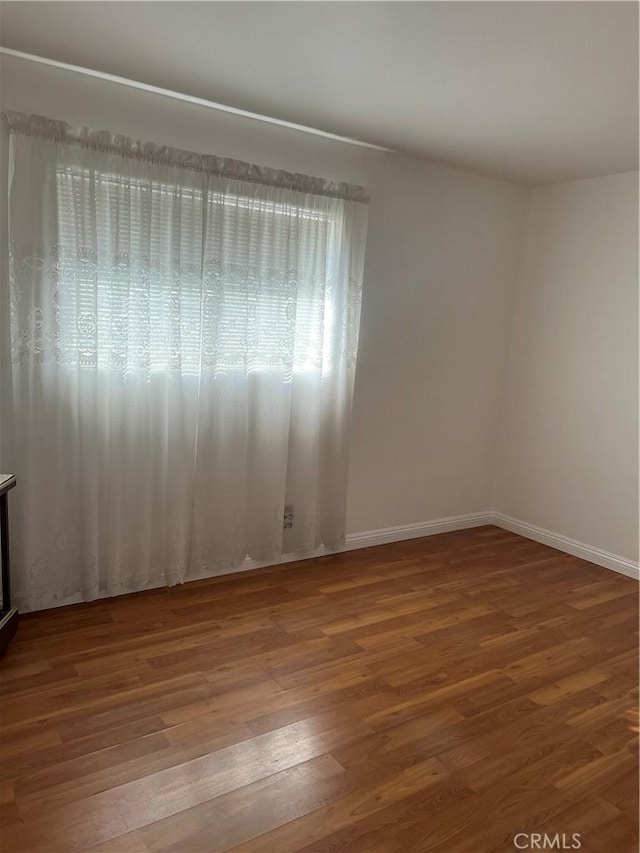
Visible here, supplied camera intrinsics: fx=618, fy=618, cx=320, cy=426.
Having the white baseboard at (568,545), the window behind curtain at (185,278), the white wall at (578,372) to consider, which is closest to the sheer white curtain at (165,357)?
the window behind curtain at (185,278)

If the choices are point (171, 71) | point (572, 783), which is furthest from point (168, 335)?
point (572, 783)

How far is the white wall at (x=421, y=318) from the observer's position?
3.62 m

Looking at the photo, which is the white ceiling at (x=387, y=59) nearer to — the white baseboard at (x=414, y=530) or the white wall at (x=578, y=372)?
the white wall at (x=578, y=372)

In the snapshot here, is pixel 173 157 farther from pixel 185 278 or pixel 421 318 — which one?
pixel 421 318

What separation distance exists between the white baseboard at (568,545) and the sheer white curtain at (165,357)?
164 centimetres

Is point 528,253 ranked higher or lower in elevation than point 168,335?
higher

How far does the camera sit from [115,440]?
3.05m

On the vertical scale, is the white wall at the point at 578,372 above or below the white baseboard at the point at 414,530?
above

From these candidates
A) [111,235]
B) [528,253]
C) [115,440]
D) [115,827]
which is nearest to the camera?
[115,827]

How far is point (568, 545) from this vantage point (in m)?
4.29

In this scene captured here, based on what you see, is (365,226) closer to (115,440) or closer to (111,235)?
(111,235)

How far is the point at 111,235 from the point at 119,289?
24 cm

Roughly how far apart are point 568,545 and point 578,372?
1.20m
